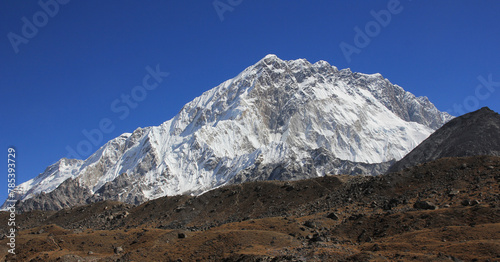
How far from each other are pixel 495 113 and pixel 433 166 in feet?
415

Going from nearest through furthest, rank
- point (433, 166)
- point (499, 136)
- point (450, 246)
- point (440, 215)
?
1. point (450, 246)
2. point (440, 215)
3. point (433, 166)
4. point (499, 136)

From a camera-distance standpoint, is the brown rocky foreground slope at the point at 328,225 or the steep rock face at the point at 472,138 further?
the steep rock face at the point at 472,138

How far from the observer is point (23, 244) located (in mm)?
72062

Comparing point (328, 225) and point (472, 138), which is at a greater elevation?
point (472, 138)

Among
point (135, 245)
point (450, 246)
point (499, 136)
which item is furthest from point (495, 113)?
point (135, 245)

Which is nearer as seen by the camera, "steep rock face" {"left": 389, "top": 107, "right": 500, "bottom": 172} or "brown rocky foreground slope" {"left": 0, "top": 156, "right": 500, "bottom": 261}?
"brown rocky foreground slope" {"left": 0, "top": 156, "right": 500, "bottom": 261}

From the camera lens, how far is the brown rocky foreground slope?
50.8 meters

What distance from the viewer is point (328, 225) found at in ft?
234

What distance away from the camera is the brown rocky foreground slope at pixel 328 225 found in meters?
50.8

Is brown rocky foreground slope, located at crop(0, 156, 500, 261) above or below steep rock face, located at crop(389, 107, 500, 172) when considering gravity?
below

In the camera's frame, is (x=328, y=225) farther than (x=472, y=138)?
No

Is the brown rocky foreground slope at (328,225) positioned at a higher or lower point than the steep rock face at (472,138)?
lower

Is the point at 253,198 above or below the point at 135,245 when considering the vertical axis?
above

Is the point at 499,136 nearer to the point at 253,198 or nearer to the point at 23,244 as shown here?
the point at 253,198
